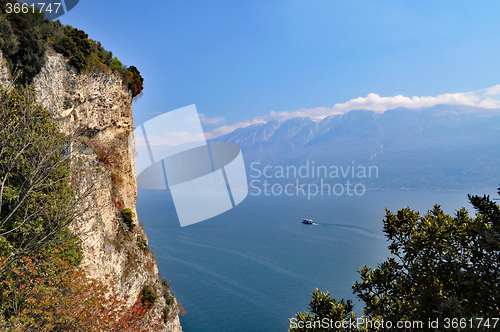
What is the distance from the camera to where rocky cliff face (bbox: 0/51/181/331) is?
13672 millimetres

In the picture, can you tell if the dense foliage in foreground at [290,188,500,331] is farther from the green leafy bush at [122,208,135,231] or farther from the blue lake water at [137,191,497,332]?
the blue lake water at [137,191,497,332]

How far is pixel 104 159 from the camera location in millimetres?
16203

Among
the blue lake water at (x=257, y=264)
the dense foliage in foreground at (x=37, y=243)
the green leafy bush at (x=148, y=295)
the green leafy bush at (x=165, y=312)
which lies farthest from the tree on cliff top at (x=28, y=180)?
the blue lake water at (x=257, y=264)

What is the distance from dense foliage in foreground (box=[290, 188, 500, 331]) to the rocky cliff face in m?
11.5

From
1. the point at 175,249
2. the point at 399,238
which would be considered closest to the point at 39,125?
the point at 399,238

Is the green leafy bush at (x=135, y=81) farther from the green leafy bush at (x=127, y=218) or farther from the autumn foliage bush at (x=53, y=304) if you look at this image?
the autumn foliage bush at (x=53, y=304)

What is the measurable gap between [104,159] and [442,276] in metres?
17.3

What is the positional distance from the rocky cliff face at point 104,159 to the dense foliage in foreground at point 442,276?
11545 mm

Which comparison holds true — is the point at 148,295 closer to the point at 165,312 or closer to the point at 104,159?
the point at 165,312

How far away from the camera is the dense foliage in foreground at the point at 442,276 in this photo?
4.95 meters

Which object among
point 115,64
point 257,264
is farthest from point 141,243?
point 257,264

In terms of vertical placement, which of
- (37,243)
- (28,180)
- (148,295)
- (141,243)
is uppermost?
(28,180)

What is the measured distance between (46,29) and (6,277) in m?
13.0

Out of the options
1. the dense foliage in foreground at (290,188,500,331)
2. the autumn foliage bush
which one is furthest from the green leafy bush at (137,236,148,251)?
the dense foliage in foreground at (290,188,500,331)
